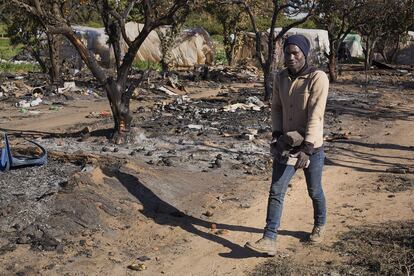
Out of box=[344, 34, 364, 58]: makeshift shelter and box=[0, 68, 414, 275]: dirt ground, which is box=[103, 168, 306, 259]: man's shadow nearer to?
box=[0, 68, 414, 275]: dirt ground

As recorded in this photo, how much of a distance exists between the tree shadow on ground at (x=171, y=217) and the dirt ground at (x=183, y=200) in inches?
0.4

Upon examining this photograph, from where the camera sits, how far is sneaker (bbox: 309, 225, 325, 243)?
4777mm

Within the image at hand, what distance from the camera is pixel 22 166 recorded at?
6125 mm

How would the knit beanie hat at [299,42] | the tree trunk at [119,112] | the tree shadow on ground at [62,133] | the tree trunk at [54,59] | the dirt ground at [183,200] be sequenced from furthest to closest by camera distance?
the tree trunk at [54,59], the tree shadow on ground at [62,133], the tree trunk at [119,112], the dirt ground at [183,200], the knit beanie hat at [299,42]

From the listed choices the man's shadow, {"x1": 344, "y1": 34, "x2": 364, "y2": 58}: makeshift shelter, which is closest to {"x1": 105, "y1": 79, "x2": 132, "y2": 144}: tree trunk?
the man's shadow

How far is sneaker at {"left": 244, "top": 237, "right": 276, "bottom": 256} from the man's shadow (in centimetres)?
7

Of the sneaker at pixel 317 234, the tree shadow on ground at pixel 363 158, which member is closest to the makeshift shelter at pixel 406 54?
the tree shadow on ground at pixel 363 158

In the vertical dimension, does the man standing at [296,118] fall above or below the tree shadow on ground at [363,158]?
above

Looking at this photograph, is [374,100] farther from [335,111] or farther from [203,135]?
[203,135]

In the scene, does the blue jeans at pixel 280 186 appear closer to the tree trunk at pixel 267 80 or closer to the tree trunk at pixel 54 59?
the tree trunk at pixel 267 80

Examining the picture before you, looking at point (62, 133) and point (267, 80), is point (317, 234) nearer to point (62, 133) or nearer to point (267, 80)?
point (62, 133)

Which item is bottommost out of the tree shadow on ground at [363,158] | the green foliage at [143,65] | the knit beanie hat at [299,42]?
the green foliage at [143,65]

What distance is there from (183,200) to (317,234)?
67.4 inches

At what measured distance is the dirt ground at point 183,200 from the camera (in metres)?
4.49
